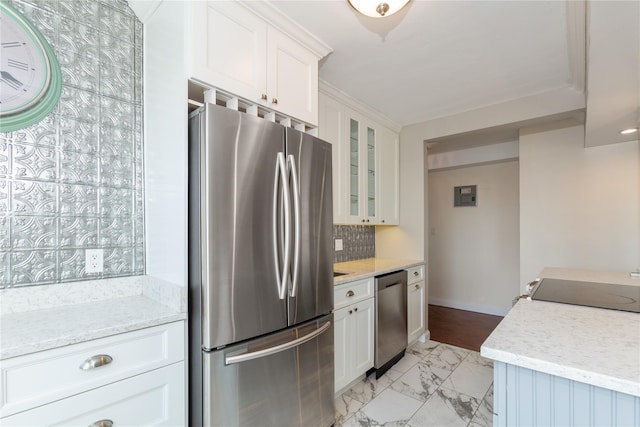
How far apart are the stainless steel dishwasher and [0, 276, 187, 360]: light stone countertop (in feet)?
5.44

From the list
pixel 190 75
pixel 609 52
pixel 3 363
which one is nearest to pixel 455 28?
pixel 609 52

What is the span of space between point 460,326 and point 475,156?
2.30 meters

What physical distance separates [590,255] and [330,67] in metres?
3.19

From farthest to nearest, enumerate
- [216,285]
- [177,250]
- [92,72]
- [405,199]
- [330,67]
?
[405,199] < [330,67] < [92,72] < [177,250] < [216,285]

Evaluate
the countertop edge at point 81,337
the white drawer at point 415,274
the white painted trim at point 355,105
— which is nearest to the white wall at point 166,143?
the countertop edge at point 81,337

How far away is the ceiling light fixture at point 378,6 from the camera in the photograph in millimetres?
1402

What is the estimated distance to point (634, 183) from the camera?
2875mm

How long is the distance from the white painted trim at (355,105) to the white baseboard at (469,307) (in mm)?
2957

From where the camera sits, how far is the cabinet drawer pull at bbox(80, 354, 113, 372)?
A: 42.3 inches

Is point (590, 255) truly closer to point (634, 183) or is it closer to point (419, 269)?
point (634, 183)

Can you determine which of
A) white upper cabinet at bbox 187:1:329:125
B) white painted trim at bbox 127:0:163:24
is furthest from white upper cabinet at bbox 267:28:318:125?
white painted trim at bbox 127:0:163:24

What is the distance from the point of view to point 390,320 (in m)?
2.66

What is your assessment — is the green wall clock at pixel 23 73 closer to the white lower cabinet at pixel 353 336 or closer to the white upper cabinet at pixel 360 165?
the white upper cabinet at pixel 360 165

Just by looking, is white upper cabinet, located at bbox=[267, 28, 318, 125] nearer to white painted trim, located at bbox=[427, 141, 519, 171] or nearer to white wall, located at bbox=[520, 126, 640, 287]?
white wall, located at bbox=[520, 126, 640, 287]
